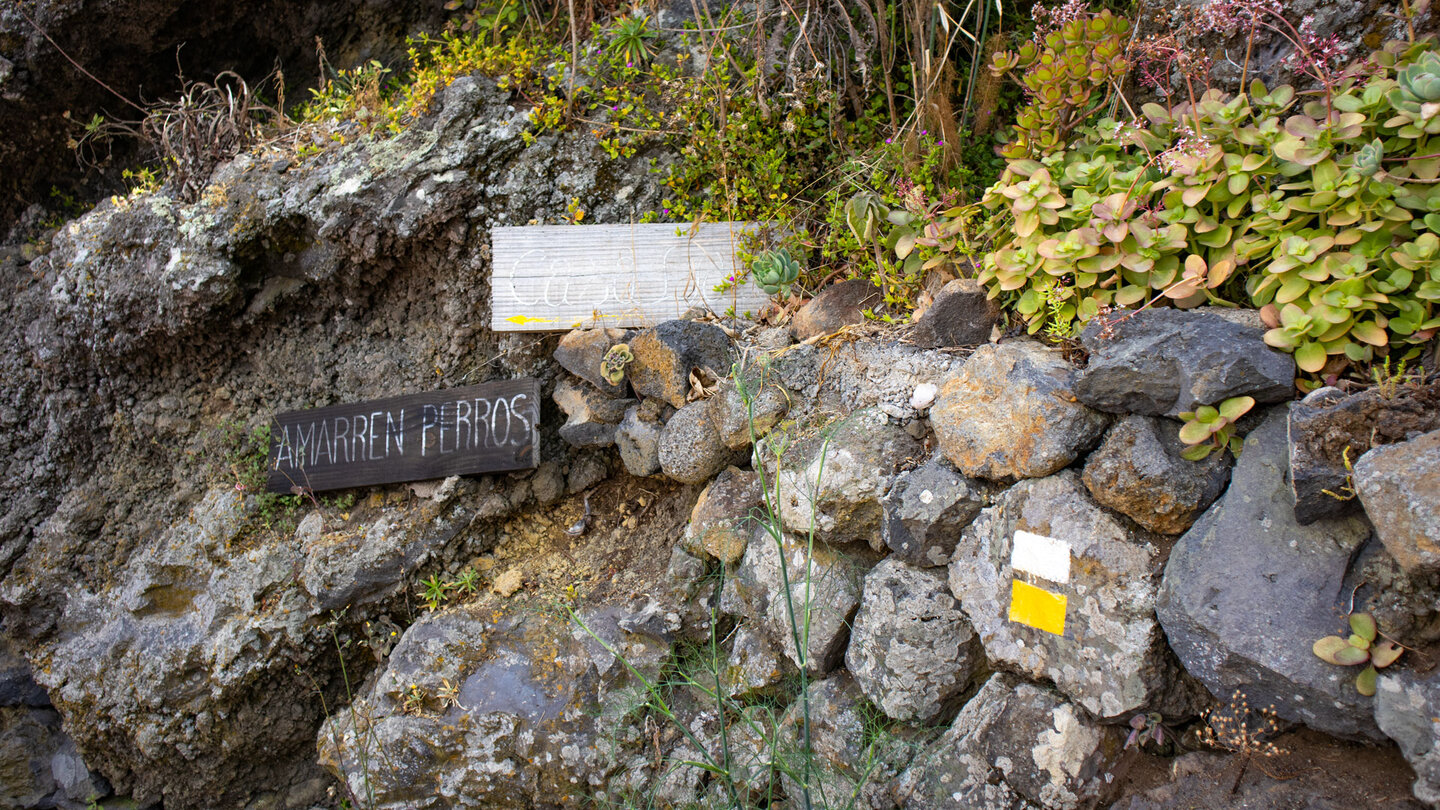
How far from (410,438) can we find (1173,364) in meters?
2.43

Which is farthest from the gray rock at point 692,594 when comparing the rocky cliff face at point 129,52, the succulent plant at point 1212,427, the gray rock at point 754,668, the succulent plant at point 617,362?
the rocky cliff face at point 129,52

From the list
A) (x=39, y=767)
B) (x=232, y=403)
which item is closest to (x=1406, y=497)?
(x=232, y=403)

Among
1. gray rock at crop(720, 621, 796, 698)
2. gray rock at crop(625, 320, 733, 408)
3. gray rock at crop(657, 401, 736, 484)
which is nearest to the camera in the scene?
gray rock at crop(720, 621, 796, 698)

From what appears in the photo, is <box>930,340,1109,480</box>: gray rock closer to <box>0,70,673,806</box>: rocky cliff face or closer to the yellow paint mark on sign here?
the yellow paint mark on sign

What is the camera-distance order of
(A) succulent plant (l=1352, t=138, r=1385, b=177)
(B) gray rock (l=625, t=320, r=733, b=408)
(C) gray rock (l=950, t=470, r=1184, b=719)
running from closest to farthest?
(A) succulent plant (l=1352, t=138, r=1385, b=177), (C) gray rock (l=950, t=470, r=1184, b=719), (B) gray rock (l=625, t=320, r=733, b=408)

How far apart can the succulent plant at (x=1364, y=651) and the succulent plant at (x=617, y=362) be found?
192 cm

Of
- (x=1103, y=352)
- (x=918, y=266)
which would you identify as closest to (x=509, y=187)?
(x=918, y=266)

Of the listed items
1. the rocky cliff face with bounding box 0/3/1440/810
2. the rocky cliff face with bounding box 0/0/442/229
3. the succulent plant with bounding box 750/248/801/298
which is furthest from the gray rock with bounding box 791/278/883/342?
the rocky cliff face with bounding box 0/0/442/229

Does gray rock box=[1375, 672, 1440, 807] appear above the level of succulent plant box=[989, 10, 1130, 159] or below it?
below

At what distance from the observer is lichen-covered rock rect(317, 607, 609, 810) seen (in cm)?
239

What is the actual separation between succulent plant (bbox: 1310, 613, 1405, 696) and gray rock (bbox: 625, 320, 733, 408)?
5.32ft

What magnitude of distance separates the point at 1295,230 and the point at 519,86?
260 cm

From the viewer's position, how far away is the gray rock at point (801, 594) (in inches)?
81.7

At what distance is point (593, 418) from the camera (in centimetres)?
271
